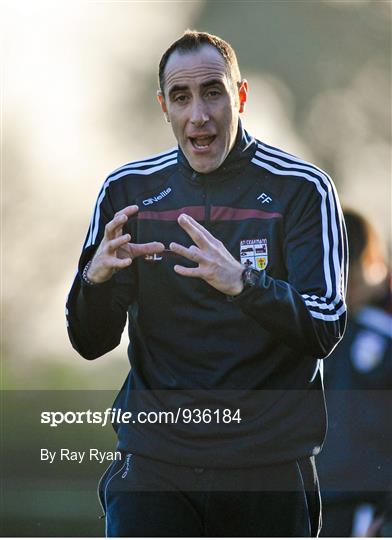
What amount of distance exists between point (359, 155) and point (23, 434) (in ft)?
9.29

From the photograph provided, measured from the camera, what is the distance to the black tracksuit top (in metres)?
3.29

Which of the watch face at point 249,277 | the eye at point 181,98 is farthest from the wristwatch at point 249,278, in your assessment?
the eye at point 181,98

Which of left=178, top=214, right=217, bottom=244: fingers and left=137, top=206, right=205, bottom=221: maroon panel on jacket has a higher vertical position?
left=137, top=206, right=205, bottom=221: maroon panel on jacket

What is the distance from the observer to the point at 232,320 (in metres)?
3.33

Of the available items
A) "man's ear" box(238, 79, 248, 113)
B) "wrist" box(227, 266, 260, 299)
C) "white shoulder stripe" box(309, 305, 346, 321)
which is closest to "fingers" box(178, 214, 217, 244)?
"wrist" box(227, 266, 260, 299)

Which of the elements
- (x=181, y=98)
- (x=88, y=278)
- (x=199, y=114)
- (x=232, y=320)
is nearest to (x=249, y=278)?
(x=232, y=320)

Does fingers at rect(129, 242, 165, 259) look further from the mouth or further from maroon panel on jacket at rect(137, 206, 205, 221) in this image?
the mouth

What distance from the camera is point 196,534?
3230 mm

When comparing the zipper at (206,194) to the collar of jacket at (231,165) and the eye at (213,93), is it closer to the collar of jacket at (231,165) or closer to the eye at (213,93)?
the collar of jacket at (231,165)

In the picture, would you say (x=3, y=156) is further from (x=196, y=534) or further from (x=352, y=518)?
(x=196, y=534)

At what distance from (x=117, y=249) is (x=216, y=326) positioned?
0.40 meters

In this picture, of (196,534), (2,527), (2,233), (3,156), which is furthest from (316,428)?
(3,156)

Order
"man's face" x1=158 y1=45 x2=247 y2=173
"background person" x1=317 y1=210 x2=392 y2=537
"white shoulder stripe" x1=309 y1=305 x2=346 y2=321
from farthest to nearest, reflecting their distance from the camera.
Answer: "background person" x1=317 y1=210 x2=392 y2=537
"man's face" x1=158 y1=45 x2=247 y2=173
"white shoulder stripe" x1=309 y1=305 x2=346 y2=321

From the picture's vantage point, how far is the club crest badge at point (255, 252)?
335 centimetres
